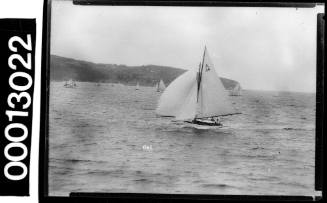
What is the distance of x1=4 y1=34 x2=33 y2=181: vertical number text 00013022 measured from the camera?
109 inches

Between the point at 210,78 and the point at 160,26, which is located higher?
the point at 160,26

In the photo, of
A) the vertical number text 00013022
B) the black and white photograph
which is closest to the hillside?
the black and white photograph

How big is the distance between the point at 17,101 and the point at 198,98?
89 cm

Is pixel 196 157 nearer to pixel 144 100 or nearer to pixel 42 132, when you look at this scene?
pixel 144 100

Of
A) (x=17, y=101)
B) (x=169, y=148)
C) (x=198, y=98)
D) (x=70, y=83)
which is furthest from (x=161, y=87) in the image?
(x=17, y=101)

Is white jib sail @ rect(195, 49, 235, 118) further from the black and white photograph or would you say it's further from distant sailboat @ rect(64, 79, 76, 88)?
distant sailboat @ rect(64, 79, 76, 88)

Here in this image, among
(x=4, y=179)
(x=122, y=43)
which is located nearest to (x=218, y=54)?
(x=122, y=43)

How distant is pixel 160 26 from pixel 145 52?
15 centimetres

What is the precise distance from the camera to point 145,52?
279 centimetres

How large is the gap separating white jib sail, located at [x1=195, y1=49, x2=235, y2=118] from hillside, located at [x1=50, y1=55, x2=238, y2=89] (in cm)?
4

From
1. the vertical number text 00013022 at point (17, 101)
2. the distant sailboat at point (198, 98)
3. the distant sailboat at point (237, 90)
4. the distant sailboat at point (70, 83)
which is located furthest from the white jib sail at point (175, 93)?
the vertical number text 00013022 at point (17, 101)

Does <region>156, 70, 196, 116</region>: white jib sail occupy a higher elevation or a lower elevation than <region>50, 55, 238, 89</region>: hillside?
lower

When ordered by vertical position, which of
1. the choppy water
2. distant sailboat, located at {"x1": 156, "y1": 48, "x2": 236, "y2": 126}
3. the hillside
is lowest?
the choppy water

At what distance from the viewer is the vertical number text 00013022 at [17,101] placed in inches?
109
